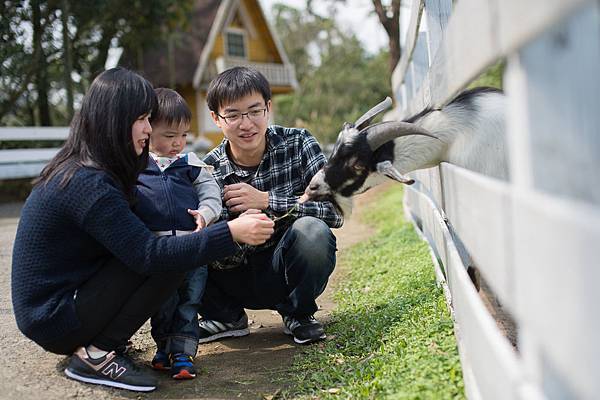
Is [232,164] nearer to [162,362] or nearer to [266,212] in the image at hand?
[266,212]

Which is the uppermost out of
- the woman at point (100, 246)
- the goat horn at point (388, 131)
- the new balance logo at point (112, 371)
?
the goat horn at point (388, 131)

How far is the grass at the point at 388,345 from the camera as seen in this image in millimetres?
2248

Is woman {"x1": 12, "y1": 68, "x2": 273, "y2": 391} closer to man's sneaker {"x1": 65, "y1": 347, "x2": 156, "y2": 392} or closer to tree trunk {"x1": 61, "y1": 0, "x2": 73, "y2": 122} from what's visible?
man's sneaker {"x1": 65, "y1": 347, "x2": 156, "y2": 392}

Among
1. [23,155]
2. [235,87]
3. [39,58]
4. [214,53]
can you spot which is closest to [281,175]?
[235,87]

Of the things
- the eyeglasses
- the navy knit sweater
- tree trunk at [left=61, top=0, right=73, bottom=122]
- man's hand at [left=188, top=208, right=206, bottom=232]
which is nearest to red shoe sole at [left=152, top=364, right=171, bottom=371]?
the navy knit sweater

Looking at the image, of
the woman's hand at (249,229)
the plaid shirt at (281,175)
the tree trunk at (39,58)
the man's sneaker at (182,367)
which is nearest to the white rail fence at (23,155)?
the tree trunk at (39,58)

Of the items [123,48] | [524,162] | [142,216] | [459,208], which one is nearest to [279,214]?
[142,216]

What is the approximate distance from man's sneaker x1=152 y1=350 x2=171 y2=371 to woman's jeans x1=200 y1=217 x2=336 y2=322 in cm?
58

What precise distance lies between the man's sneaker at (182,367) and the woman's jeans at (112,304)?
0.27 m

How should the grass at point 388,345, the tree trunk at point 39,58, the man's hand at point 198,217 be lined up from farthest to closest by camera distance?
the tree trunk at point 39,58, the man's hand at point 198,217, the grass at point 388,345

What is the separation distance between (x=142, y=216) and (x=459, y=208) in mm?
1383

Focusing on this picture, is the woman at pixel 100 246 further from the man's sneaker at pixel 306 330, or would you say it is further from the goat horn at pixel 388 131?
the goat horn at pixel 388 131

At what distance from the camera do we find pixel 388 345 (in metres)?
2.77

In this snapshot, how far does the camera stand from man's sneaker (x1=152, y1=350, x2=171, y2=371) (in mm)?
2914
